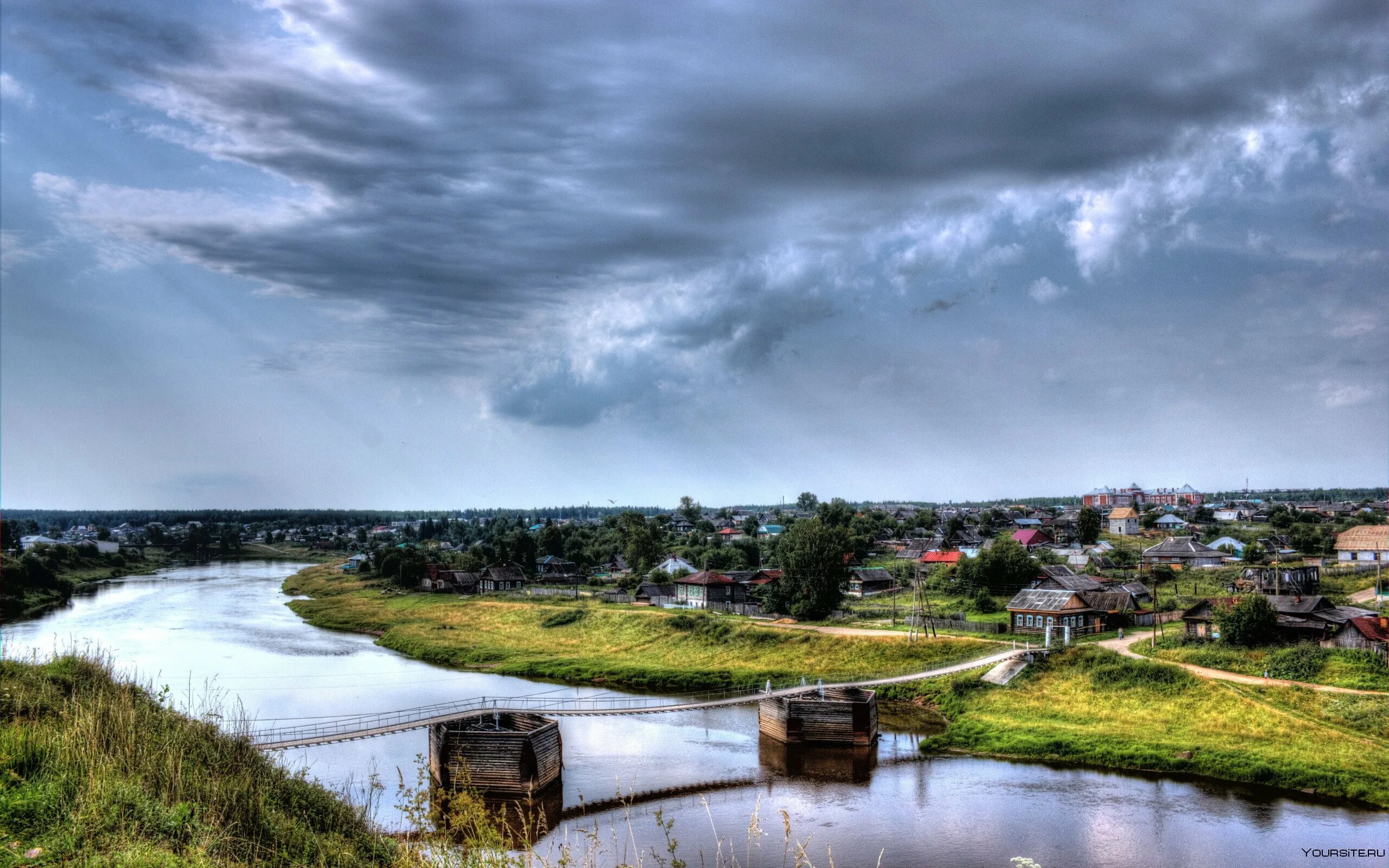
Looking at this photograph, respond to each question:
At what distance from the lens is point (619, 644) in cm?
6631

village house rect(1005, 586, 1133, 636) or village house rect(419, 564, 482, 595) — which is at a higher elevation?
village house rect(1005, 586, 1133, 636)

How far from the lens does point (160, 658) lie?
59188 mm

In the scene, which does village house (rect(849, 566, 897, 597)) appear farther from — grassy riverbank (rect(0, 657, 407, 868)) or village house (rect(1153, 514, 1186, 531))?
grassy riverbank (rect(0, 657, 407, 868))

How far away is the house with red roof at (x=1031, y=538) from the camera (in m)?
114

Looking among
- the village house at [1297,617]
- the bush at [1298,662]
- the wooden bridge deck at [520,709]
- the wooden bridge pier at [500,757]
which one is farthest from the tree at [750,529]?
the wooden bridge pier at [500,757]

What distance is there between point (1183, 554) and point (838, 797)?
73.5m

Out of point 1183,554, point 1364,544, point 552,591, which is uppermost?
point 1364,544

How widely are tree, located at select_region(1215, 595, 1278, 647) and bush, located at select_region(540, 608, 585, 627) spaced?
4741 centimetres

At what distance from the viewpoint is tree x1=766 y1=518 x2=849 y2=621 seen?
215 feet

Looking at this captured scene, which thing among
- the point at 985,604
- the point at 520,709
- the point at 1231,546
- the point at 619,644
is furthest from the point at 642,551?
the point at 520,709

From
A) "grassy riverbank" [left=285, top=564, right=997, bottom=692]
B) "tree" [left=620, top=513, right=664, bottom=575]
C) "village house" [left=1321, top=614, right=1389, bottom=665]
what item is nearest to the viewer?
"village house" [left=1321, top=614, right=1389, bottom=665]

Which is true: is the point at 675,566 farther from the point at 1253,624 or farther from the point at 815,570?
the point at 1253,624

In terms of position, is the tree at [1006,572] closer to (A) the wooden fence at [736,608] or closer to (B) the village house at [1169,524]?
(A) the wooden fence at [736,608]

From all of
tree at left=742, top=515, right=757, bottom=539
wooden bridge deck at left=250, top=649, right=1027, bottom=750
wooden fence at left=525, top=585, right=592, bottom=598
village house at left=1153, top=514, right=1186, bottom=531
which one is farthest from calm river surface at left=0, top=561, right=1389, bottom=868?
village house at left=1153, top=514, right=1186, bottom=531
